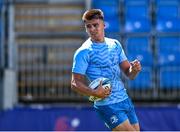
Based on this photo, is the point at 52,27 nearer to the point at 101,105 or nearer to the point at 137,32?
the point at 137,32

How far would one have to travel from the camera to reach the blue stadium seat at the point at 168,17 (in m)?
12.5

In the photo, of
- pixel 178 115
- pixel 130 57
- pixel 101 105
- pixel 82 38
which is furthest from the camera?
pixel 82 38

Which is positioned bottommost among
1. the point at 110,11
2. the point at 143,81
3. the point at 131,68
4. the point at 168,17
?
the point at 143,81

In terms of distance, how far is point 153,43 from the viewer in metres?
12.4

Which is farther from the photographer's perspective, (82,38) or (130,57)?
(82,38)

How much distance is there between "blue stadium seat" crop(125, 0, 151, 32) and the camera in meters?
12.5

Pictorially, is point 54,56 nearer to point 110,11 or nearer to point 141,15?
point 110,11

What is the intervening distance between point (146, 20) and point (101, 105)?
22.7ft

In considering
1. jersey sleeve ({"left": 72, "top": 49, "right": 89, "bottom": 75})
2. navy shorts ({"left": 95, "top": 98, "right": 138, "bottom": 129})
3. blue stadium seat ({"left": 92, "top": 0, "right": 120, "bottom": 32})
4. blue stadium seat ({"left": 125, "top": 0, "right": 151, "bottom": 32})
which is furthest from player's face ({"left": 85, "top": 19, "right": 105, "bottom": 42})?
blue stadium seat ({"left": 125, "top": 0, "right": 151, "bottom": 32})

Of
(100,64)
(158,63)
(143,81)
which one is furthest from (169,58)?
(100,64)

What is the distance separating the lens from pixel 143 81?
1218 centimetres

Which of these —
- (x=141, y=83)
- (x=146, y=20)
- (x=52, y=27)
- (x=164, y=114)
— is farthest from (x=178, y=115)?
(x=52, y=27)

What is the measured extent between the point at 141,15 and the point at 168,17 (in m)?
0.59

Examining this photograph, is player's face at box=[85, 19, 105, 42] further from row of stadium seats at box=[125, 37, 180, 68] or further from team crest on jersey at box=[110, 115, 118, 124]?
row of stadium seats at box=[125, 37, 180, 68]
